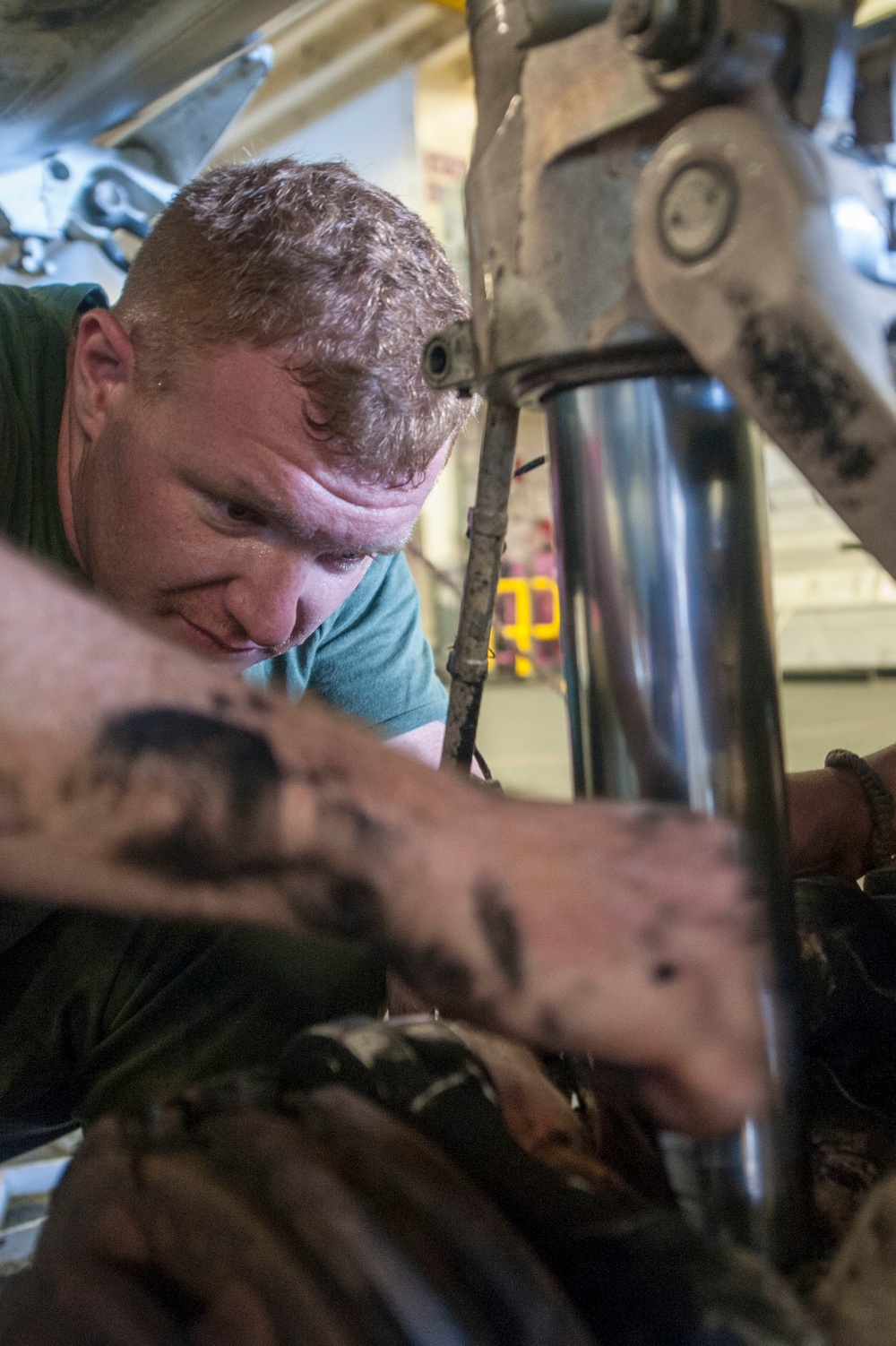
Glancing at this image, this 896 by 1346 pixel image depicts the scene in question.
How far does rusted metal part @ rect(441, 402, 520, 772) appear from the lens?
0.52 m

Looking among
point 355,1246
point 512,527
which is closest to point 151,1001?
point 355,1246

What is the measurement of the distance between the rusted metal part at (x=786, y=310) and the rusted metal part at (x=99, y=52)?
707 mm

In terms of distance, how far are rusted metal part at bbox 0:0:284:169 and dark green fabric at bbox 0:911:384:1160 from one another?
30.0 inches

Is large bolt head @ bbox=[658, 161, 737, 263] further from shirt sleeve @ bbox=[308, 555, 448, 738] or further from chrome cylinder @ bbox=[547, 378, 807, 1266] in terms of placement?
shirt sleeve @ bbox=[308, 555, 448, 738]

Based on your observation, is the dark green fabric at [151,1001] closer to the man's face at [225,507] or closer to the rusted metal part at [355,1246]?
the man's face at [225,507]

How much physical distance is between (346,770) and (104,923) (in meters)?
0.75

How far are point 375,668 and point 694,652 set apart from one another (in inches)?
34.5

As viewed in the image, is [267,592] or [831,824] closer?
[831,824]

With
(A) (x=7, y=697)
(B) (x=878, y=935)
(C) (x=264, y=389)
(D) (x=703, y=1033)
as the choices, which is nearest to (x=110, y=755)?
(A) (x=7, y=697)

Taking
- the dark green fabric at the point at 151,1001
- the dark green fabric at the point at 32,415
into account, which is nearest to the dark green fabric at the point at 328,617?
the dark green fabric at the point at 32,415

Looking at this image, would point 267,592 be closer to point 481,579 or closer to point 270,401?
point 270,401

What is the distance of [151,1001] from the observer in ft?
3.49

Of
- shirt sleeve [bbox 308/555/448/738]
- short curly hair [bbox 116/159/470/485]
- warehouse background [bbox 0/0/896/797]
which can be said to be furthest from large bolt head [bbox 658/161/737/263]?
warehouse background [bbox 0/0/896/797]

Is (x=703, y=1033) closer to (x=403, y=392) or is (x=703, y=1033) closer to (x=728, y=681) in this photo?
(x=728, y=681)
